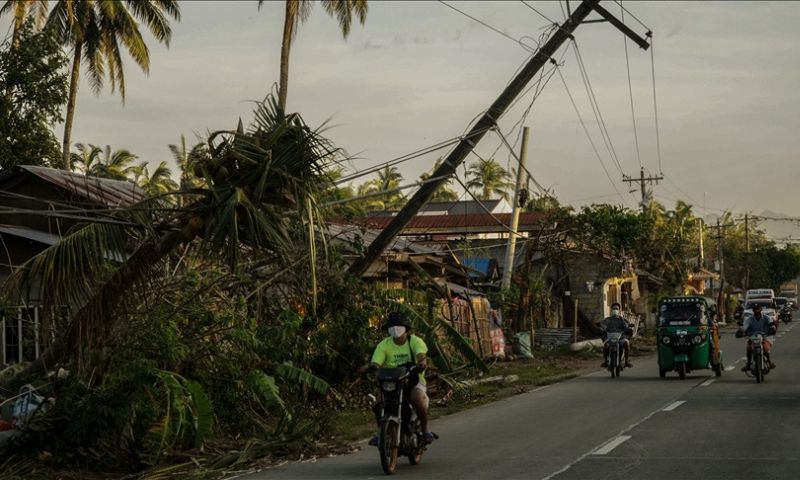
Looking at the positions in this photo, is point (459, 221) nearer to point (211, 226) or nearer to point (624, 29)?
A: point (624, 29)

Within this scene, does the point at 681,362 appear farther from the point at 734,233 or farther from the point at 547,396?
the point at 734,233

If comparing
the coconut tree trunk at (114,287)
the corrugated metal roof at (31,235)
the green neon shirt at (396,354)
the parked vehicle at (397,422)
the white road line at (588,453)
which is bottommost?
the white road line at (588,453)

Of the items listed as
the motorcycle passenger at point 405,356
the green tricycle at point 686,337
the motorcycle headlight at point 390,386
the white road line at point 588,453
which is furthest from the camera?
the green tricycle at point 686,337

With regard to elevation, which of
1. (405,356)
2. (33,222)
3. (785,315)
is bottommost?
(405,356)

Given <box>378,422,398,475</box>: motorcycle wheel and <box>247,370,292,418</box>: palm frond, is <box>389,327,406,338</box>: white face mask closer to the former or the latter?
<box>378,422,398,475</box>: motorcycle wheel

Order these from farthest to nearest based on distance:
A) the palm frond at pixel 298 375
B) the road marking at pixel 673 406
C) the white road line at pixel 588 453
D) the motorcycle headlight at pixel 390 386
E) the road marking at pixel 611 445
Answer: the road marking at pixel 673 406
the palm frond at pixel 298 375
the road marking at pixel 611 445
the motorcycle headlight at pixel 390 386
the white road line at pixel 588 453

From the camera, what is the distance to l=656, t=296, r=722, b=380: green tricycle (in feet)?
87.7

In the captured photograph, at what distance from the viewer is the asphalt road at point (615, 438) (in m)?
12.5

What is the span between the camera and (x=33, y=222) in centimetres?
2402

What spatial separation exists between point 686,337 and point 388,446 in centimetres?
1566

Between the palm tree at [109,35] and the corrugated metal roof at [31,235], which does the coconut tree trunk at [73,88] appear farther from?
the corrugated metal roof at [31,235]

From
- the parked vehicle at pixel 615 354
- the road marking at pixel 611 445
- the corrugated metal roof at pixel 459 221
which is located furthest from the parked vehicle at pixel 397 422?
the corrugated metal roof at pixel 459 221

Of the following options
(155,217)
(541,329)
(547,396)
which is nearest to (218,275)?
(155,217)

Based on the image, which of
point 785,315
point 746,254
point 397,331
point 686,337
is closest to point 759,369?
point 686,337
